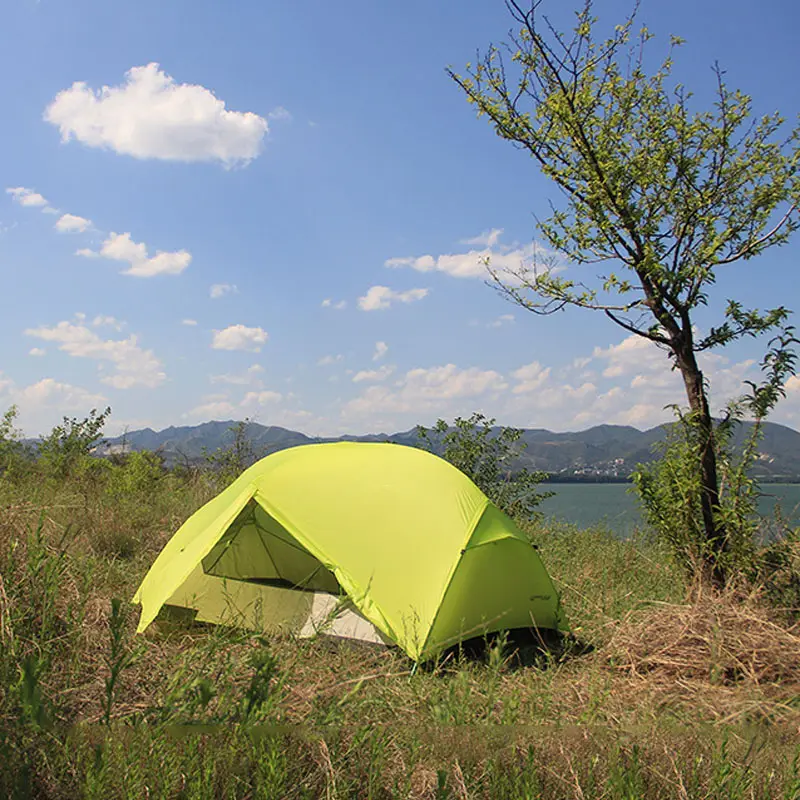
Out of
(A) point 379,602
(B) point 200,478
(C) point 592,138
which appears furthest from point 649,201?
(B) point 200,478

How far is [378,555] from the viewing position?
5.17 m

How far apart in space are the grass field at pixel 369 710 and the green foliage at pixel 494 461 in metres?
5.68

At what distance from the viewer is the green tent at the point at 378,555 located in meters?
5.00

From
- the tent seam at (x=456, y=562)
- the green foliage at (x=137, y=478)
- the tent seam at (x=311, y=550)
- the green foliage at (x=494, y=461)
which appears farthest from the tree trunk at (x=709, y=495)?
the green foliage at (x=137, y=478)

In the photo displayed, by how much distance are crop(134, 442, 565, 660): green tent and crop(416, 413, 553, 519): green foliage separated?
16.5 ft

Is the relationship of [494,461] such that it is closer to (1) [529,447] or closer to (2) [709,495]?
(1) [529,447]

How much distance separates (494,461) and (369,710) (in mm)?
7994

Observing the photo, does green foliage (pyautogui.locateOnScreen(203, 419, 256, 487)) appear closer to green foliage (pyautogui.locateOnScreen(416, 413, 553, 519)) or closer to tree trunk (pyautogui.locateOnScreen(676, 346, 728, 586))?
green foliage (pyautogui.locateOnScreen(416, 413, 553, 519))

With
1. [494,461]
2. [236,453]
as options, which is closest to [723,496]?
[494,461]

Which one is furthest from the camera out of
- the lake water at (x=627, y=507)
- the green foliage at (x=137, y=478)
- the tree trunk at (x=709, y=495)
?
the green foliage at (x=137, y=478)

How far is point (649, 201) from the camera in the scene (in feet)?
19.8

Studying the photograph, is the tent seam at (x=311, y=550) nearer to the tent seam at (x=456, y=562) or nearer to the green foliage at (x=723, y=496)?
the tent seam at (x=456, y=562)

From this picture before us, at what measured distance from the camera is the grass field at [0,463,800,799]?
2.45m

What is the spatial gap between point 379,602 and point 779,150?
16.3 feet
